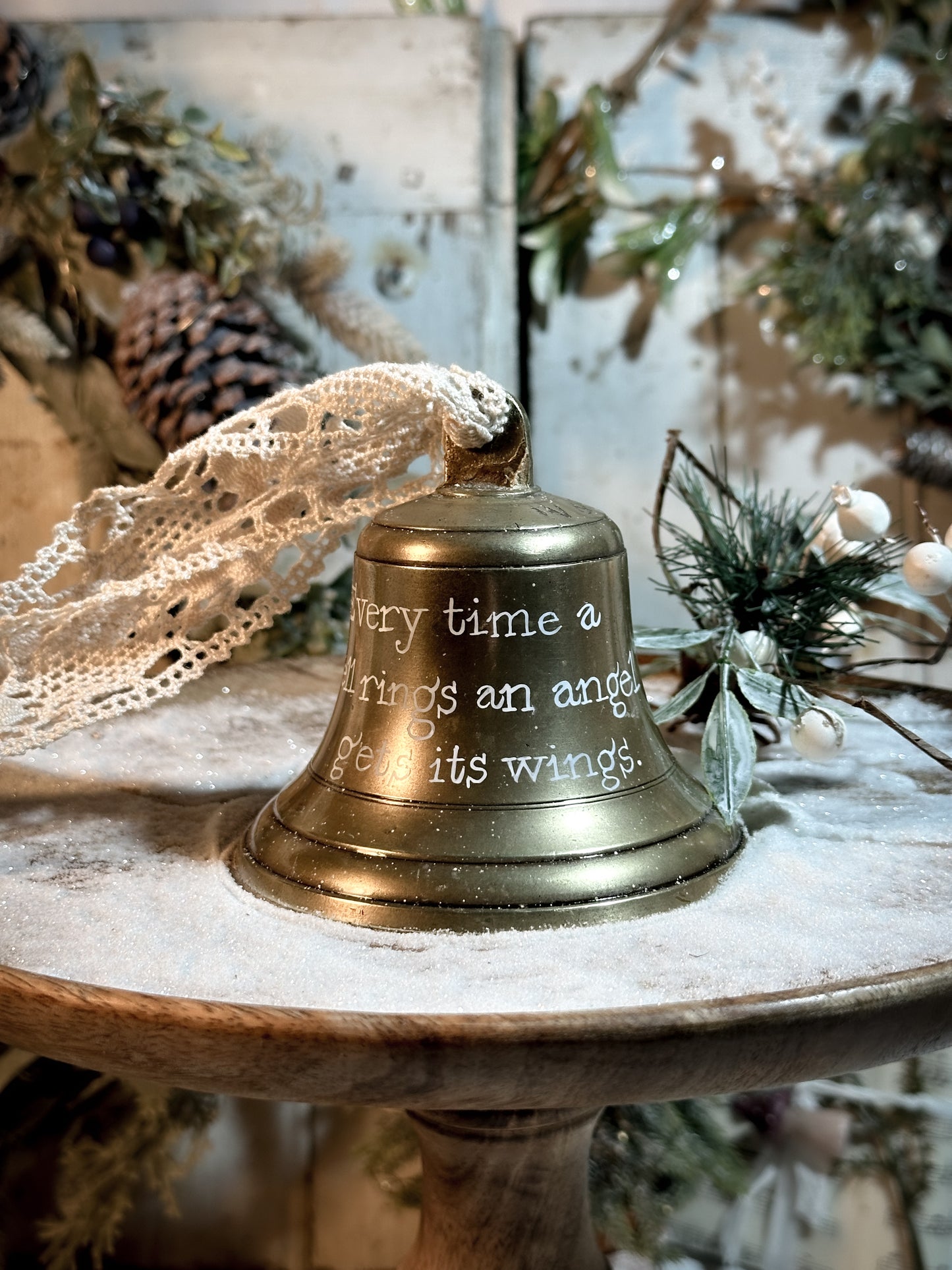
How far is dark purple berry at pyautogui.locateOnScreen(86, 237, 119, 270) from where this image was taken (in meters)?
1.17

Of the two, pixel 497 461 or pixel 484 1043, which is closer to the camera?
pixel 484 1043

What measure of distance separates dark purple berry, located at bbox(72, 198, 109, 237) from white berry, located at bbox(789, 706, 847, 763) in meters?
0.80

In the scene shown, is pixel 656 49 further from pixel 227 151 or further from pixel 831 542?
pixel 831 542

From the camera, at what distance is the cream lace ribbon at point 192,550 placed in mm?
708

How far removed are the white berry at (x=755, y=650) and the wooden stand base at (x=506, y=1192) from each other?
0.87 feet

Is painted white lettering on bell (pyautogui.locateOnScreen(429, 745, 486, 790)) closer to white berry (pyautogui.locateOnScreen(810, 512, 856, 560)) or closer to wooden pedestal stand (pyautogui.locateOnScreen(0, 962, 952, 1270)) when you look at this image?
wooden pedestal stand (pyautogui.locateOnScreen(0, 962, 952, 1270))

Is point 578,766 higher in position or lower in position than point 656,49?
lower

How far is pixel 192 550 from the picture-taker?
74 cm

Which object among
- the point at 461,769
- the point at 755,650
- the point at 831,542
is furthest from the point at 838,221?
the point at 461,769

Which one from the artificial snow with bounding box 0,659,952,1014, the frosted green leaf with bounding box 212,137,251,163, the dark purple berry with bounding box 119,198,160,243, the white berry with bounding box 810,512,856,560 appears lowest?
the artificial snow with bounding box 0,659,952,1014

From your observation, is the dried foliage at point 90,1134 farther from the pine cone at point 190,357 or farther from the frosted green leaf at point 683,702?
the frosted green leaf at point 683,702

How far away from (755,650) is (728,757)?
0.40ft

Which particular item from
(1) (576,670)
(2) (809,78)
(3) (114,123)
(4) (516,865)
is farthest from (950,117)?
(4) (516,865)

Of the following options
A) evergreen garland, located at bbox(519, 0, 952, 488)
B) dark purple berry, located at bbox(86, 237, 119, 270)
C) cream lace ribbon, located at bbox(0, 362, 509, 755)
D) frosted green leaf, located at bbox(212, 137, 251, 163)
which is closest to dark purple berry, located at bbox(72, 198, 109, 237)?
dark purple berry, located at bbox(86, 237, 119, 270)
